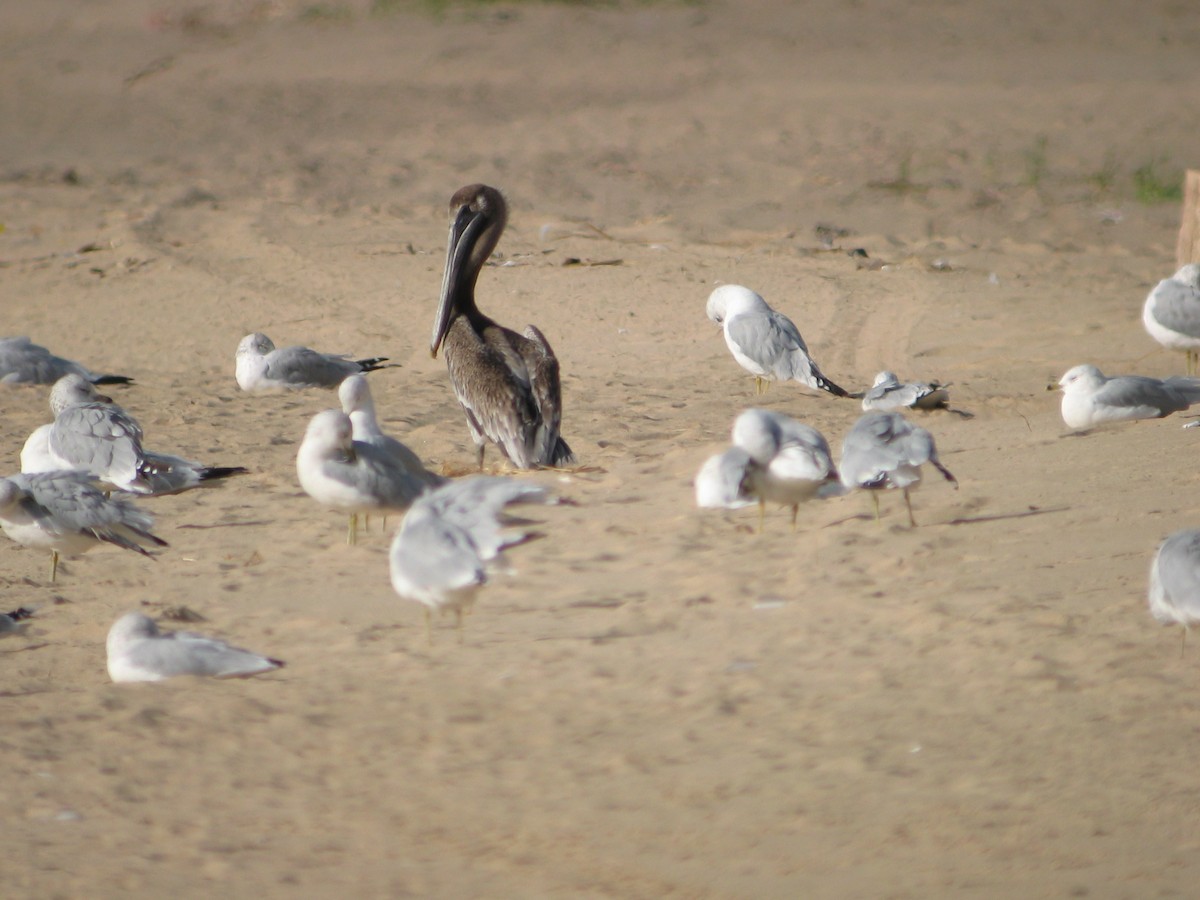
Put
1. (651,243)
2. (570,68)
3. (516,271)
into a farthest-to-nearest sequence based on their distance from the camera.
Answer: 1. (570,68)
2. (651,243)
3. (516,271)

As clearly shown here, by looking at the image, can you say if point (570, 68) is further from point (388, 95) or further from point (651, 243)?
point (651, 243)

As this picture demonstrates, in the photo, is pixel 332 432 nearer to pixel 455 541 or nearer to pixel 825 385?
pixel 455 541

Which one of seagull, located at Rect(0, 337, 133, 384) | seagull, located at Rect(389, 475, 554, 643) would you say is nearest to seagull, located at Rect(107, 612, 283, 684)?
seagull, located at Rect(389, 475, 554, 643)

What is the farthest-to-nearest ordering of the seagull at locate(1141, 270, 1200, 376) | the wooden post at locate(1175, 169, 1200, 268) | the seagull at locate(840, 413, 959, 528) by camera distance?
the wooden post at locate(1175, 169, 1200, 268)
the seagull at locate(1141, 270, 1200, 376)
the seagull at locate(840, 413, 959, 528)

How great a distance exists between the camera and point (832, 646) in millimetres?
4895

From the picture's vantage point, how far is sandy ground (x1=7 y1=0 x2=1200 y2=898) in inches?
145

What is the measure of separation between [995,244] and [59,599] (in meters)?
9.54

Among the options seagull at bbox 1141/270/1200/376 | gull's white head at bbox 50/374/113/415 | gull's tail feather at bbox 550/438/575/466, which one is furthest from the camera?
seagull at bbox 1141/270/1200/376

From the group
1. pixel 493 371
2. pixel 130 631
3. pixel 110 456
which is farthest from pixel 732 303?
pixel 130 631

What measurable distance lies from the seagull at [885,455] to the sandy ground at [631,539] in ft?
0.99

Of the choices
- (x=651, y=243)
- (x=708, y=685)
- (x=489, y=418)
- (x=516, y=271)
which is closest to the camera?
(x=708, y=685)

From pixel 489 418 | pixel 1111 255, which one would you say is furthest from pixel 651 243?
pixel 489 418

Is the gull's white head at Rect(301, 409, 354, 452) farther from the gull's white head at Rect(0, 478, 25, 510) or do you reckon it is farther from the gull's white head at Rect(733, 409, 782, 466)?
the gull's white head at Rect(733, 409, 782, 466)

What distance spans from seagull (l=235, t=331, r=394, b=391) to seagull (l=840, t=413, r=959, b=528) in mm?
4492
